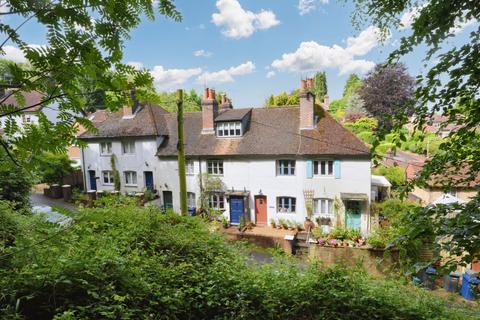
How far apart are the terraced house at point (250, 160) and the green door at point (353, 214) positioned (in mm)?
56

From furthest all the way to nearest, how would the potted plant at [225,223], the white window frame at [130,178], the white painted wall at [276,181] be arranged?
the white window frame at [130,178]
the potted plant at [225,223]
the white painted wall at [276,181]

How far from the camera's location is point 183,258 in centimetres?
580

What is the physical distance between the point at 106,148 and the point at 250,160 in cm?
1212

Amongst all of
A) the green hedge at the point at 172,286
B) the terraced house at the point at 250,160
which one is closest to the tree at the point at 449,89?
the green hedge at the point at 172,286

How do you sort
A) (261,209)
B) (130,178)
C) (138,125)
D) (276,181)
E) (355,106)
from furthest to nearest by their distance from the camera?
(355,106), (130,178), (138,125), (261,209), (276,181)

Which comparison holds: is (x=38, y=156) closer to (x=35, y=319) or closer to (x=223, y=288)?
Answer: (x=35, y=319)

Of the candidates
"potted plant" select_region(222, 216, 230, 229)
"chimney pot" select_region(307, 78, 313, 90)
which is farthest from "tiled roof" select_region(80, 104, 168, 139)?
"chimney pot" select_region(307, 78, 313, 90)

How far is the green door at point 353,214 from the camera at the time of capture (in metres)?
16.6

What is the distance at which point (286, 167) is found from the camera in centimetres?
1772

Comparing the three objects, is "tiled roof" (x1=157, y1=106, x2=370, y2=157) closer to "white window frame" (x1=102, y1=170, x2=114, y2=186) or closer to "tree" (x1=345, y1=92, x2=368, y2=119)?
"white window frame" (x1=102, y1=170, x2=114, y2=186)

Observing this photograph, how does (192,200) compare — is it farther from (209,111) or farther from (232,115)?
(232,115)

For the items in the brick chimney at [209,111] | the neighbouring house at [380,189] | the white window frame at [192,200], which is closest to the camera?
the neighbouring house at [380,189]

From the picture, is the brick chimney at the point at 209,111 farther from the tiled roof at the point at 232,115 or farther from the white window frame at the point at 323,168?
the white window frame at the point at 323,168

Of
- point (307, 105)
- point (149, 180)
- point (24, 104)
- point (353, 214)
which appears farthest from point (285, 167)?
point (24, 104)
